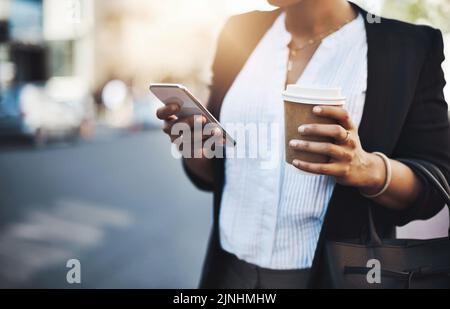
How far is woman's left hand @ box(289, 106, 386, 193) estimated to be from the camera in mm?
1101

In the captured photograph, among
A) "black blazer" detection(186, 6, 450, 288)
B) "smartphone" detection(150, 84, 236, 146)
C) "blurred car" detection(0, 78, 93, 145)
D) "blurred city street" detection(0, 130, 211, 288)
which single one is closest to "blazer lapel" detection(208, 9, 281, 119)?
"smartphone" detection(150, 84, 236, 146)

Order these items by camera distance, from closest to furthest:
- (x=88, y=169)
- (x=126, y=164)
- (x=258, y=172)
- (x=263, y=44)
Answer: (x=258, y=172) < (x=263, y=44) < (x=88, y=169) < (x=126, y=164)

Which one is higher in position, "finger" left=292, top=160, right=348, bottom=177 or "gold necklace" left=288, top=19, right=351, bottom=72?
"gold necklace" left=288, top=19, right=351, bottom=72

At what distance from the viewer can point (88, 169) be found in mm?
9992

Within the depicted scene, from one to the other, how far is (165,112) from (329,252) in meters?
0.58

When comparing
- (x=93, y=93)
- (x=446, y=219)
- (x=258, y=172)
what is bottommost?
(x=93, y=93)

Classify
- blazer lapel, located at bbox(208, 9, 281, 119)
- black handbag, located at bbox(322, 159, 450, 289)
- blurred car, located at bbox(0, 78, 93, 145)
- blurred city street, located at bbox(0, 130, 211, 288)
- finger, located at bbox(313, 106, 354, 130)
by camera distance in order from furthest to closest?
blurred car, located at bbox(0, 78, 93, 145) < blurred city street, located at bbox(0, 130, 211, 288) < blazer lapel, located at bbox(208, 9, 281, 119) < black handbag, located at bbox(322, 159, 450, 289) < finger, located at bbox(313, 106, 354, 130)

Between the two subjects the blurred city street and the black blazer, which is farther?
the blurred city street

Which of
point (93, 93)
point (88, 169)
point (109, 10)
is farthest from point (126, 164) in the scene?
point (109, 10)

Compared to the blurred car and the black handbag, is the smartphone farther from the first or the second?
the blurred car

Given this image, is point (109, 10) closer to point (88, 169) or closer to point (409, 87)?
point (88, 169)

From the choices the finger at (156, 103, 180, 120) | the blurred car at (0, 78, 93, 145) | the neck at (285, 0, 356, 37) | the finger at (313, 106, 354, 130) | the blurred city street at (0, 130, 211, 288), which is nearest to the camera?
the finger at (313, 106, 354, 130)

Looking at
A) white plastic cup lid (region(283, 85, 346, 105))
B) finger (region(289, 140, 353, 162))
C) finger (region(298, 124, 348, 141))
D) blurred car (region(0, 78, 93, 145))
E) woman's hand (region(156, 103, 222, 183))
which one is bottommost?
blurred car (region(0, 78, 93, 145))

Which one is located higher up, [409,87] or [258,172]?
[409,87]
